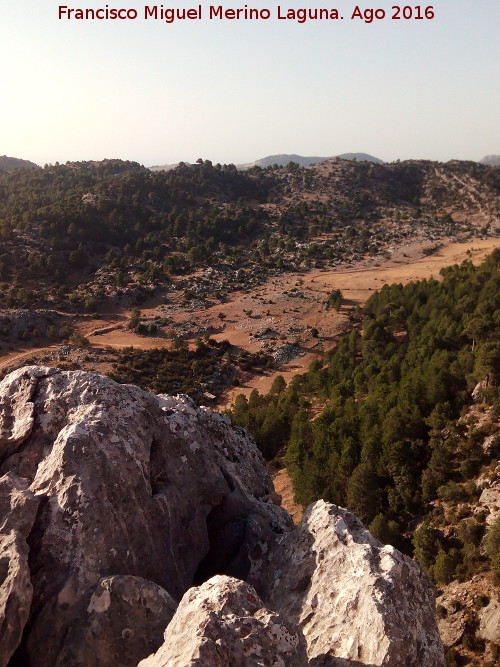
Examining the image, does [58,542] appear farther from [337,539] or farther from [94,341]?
[94,341]

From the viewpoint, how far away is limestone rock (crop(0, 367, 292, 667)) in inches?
445

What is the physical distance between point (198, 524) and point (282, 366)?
6354cm

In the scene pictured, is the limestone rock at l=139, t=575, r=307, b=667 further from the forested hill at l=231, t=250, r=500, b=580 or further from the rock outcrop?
the forested hill at l=231, t=250, r=500, b=580

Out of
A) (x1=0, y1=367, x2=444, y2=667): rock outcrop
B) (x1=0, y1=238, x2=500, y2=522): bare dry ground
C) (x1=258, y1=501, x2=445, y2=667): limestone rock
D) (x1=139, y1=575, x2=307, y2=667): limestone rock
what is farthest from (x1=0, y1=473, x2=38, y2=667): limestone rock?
(x1=0, y1=238, x2=500, y2=522): bare dry ground

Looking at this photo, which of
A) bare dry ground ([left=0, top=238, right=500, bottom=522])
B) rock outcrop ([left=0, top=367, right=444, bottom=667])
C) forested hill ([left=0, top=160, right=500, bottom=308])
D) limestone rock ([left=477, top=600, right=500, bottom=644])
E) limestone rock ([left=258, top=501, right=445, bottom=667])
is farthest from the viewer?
forested hill ([left=0, top=160, right=500, bottom=308])

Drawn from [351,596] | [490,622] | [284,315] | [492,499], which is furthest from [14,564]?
[284,315]

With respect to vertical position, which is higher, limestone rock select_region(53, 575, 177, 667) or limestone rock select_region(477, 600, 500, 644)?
limestone rock select_region(53, 575, 177, 667)

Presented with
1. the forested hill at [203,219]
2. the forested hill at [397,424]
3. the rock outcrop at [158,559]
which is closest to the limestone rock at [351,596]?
the rock outcrop at [158,559]

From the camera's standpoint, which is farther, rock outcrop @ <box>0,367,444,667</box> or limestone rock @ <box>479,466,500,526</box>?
limestone rock @ <box>479,466,500,526</box>

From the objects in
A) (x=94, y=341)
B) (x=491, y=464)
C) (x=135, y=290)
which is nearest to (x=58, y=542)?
(x=491, y=464)

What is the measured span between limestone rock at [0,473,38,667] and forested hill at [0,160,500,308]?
89401 mm

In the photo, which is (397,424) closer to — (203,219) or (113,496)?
(113,496)

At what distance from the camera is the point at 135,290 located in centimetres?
10650

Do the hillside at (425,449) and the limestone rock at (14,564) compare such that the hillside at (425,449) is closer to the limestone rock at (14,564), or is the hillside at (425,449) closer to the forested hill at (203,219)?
the limestone rock at (14,564)
